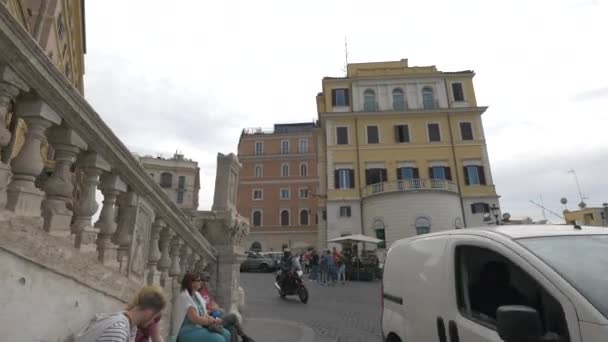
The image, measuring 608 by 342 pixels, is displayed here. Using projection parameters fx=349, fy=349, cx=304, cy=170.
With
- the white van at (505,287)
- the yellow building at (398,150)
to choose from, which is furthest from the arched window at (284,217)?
the white van at (505,287)

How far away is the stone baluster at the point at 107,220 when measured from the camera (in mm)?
2906

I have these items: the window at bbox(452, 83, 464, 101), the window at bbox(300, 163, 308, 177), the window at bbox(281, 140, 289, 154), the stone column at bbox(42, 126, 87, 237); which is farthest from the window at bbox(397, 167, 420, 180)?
the stone column at bbox(42, 126, 87, 237)

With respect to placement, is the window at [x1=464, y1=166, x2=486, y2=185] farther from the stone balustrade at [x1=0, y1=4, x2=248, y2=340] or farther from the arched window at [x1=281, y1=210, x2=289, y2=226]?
the stone balustrade at [x1=0, y1=4, x2=248, y2=340]

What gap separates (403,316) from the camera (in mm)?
3391

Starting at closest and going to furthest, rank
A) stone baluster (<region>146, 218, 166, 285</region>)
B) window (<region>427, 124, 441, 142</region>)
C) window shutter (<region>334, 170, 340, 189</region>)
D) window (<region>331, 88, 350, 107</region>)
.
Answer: stone baluster (<region>146, 218, 166, 285</region>), window shutter (<region>334, 170, 340, 189</region>), window (<region>427, 124, 441, 142</region>), window (<region>331, 88, 350, 107</region>)

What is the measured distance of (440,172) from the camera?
29938 mm

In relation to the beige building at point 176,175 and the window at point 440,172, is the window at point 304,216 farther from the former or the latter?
the window at point 440,172

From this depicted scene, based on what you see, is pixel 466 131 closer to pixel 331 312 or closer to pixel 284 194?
pixel 284 194

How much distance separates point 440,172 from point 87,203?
1194 inches

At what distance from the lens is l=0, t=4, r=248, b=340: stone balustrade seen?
2.02m

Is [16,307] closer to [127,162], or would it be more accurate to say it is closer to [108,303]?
[108,303]

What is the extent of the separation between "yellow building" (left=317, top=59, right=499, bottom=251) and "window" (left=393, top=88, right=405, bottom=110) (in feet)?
0.30

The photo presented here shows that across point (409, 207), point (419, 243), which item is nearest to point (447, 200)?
point (409, 207)

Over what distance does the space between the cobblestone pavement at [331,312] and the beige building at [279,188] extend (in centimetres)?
3361
